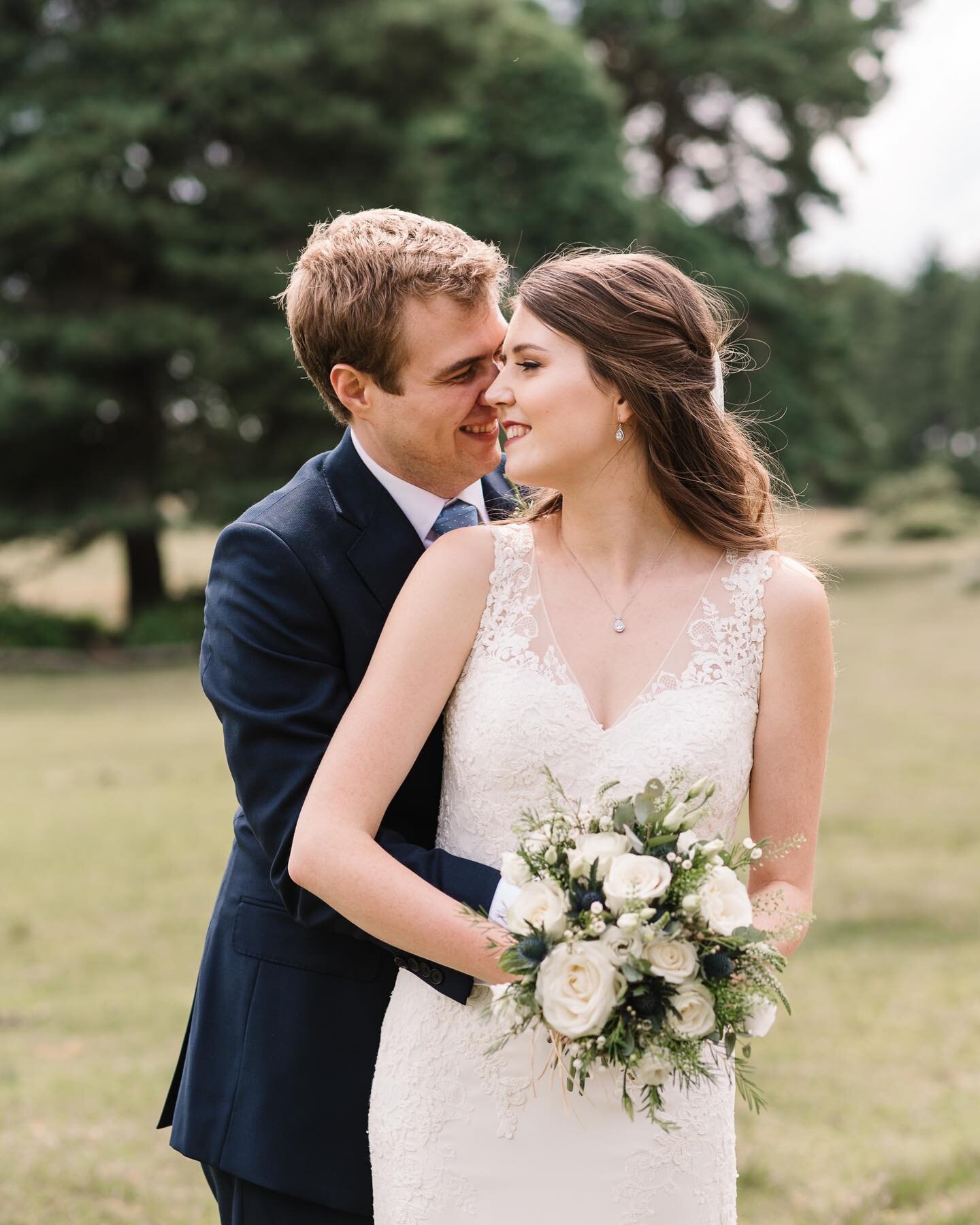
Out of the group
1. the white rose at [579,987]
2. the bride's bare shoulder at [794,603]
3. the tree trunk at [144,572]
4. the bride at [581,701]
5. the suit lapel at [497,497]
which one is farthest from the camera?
the tree trunk at [144,572]

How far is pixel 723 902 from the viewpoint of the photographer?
2109 millimetres

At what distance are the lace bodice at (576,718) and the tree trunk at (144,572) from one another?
21.2 meters

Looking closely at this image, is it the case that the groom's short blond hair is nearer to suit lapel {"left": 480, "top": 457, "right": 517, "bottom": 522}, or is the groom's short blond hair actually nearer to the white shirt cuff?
suit lapel {"left": 480, "top": 457, "right": 517, "bottom": 522}

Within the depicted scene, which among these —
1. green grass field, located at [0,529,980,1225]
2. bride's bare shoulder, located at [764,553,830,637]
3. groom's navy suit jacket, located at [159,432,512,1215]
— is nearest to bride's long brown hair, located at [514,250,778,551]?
bride's bare shoulder, located at [764,553,830,637]

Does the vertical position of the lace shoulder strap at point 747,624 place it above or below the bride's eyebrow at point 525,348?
below

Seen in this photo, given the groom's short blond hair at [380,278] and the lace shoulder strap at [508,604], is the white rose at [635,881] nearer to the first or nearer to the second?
the lace shoulder strap at [508,604]

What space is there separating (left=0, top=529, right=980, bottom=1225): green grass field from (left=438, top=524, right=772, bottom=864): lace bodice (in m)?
3.01

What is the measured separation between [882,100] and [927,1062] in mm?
33121

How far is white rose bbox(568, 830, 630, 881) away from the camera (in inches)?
83.6

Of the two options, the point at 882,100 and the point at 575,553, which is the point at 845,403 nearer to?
the point at 882,100

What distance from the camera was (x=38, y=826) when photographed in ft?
36.6

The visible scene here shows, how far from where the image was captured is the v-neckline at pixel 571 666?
258 cm

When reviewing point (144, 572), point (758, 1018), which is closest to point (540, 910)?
point (758, 1018)

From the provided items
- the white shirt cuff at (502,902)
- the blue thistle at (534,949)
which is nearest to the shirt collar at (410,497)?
the white shirt cuff at (502,902)
